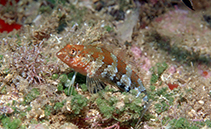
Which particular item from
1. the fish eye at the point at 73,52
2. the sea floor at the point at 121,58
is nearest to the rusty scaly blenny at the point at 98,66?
the fish eye at the point at 73,52

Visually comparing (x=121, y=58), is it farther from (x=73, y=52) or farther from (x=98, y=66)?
(x=73, y=52)

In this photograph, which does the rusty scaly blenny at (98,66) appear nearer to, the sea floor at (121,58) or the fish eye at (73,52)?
the fish eye at (73,52)

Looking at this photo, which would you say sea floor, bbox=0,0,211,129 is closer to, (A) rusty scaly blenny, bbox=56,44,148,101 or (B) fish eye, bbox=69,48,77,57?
(A) rusty scaly blenny, bbox=56,44,148,101

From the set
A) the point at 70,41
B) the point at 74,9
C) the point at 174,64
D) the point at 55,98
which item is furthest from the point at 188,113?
the point at 74,9

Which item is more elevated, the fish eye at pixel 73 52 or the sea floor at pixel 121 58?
the fish eye at pixel 73 52

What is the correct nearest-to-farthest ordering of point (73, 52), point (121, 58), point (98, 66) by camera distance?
point (73, 52) → point (98, 66) → point (121, 58)

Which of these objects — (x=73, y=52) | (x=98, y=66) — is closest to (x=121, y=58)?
(x=98, y=66)

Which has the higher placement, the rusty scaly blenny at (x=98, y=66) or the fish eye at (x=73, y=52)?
the fish eye at (x=73, y=52)

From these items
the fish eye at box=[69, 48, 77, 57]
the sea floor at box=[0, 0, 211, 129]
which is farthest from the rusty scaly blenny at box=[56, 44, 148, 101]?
the sea floor at box=[0, 0, 211, 129]
